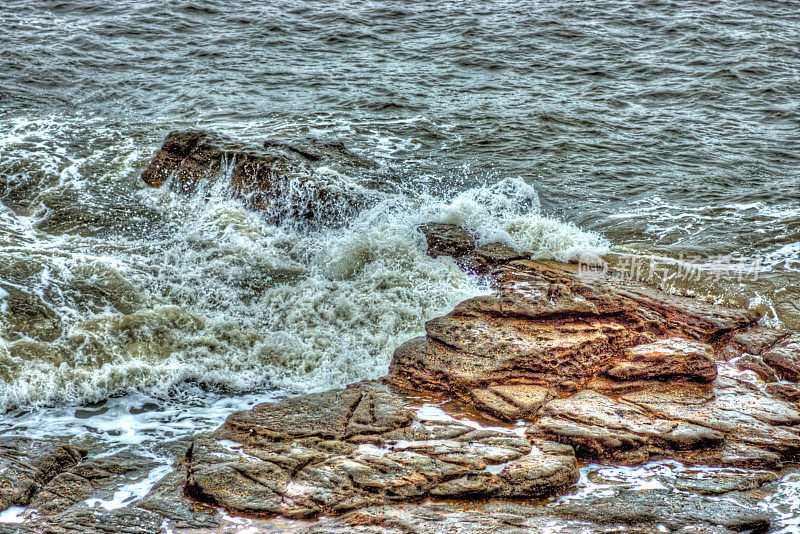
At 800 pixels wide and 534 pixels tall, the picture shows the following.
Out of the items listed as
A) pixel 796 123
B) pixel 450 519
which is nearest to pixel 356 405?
pixel 450 519

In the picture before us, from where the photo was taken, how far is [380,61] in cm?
1541

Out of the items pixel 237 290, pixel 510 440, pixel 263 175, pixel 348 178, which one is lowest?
pixel 510 440

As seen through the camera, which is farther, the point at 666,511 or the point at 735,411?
the point at 735,411

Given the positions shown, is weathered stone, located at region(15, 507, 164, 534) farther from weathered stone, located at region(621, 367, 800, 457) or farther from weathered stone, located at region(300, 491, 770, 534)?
weathered stone, located at region(621, 367, 800, 457)

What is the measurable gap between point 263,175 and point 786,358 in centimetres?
621

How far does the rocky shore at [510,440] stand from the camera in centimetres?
419

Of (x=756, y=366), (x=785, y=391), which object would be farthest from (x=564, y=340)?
(x=785, y=391)

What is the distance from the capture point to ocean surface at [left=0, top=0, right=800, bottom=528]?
6.34m

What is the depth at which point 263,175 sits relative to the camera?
8727mm

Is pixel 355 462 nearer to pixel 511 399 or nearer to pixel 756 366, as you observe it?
pixel 511 399

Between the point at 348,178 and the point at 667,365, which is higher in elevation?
the point at 348,178

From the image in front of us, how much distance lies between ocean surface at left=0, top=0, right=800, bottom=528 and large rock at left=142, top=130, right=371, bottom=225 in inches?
9.3

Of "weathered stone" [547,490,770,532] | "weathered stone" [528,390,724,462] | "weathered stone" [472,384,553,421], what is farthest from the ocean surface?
"weathered stone" [547,490,770,532]

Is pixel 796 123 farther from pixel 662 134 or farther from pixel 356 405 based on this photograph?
pixel 356 405
